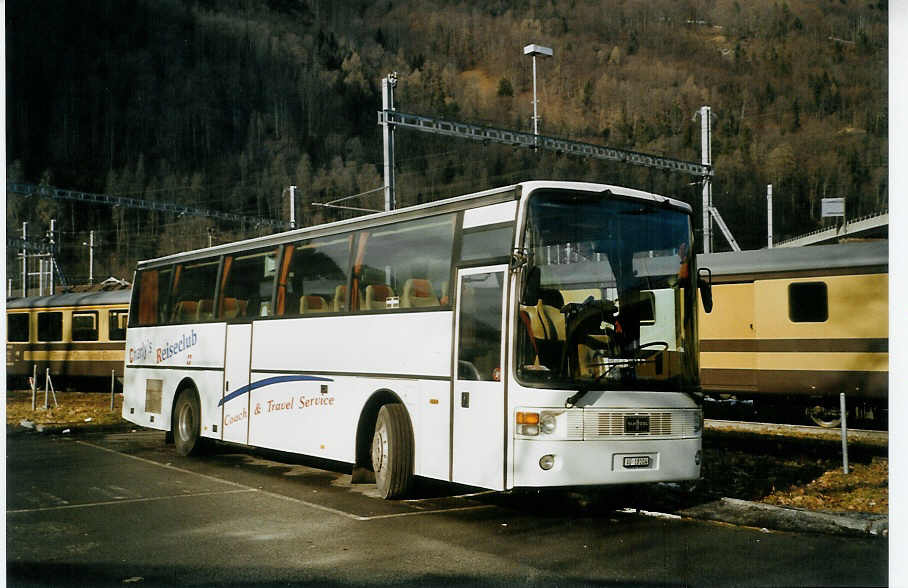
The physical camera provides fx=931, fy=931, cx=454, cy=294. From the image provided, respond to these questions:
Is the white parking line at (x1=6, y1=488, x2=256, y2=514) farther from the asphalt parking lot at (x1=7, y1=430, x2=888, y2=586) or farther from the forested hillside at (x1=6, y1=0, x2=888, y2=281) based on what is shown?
the forested hillside at (x1=6, y1=0, x2=888, y2=281)

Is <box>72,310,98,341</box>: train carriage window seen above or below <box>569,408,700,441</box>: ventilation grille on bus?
above

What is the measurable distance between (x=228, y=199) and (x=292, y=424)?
155 ft

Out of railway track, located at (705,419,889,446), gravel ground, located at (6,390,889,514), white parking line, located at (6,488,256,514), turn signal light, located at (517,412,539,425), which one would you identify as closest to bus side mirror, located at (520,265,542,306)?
turn signal light, located at (517,412,539,425)

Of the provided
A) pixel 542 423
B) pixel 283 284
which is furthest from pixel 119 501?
pixel 542 423

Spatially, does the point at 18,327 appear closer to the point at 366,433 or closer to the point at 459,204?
the point at 366,433

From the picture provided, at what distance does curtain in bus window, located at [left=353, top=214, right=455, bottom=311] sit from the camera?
31.2 ft

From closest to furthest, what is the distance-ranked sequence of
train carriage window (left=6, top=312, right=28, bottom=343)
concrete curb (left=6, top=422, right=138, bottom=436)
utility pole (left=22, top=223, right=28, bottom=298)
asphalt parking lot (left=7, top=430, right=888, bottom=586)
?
asphalt parking lot (left=7, top=430, right=888, bottom=586) → concrete curb (left=6, top=422, right=138, bottom=436) → utility pole (left=22, top=223, right=28, bottom=298) → train carriage window (left=6, top=312, right=28, bottom=343)

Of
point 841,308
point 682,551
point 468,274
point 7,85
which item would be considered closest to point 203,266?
point 7,85

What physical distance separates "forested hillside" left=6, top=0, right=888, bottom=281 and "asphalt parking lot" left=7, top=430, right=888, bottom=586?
3594 mm

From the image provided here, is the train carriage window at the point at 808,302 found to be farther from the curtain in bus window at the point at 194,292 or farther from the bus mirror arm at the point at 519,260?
the curtain in bus window at the point at 194,292

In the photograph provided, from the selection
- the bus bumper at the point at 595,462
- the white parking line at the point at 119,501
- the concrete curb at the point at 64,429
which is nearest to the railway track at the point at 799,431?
the bus bumper at the point at 595,462

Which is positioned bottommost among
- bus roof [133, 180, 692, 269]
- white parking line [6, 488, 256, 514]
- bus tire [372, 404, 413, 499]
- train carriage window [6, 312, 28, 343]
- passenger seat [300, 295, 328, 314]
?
white parking line [6, 488, 256, 514]

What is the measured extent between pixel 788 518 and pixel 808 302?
9343mm

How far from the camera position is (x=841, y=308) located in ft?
53.3
